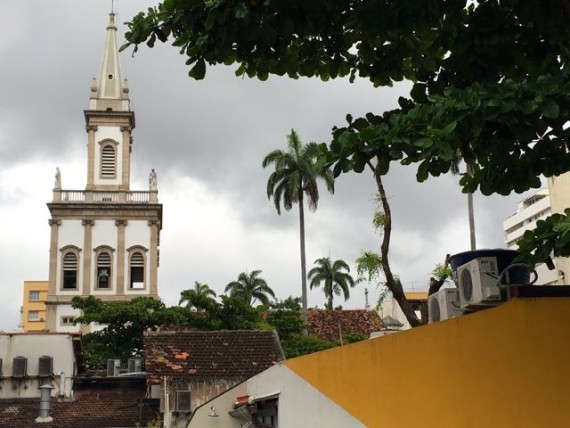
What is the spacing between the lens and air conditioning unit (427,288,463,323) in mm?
8297

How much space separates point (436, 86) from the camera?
6.79 meters

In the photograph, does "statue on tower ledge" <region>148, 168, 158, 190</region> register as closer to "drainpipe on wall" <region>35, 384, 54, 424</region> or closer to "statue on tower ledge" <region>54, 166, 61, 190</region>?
"statue on tower ledge" <region>54, 166, 61, 190</region>

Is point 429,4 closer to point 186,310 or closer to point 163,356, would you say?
point 163,356

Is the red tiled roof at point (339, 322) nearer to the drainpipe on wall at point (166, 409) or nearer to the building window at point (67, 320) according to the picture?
the building window at point (67, 320)

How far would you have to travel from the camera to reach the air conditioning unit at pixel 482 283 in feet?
24.3

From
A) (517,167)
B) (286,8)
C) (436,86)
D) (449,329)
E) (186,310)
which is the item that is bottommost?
(449,329)

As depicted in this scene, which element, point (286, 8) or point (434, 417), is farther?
point (434, 417)

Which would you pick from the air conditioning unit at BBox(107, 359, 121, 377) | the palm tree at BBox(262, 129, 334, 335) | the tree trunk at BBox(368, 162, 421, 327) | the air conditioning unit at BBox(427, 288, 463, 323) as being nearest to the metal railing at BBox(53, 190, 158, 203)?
the palm tree at BBox(262, 129, 334, 335)

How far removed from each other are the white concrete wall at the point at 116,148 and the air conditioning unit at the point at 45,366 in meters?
26.9

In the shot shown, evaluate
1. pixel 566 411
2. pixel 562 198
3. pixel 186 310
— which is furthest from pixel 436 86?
pixel 186 310

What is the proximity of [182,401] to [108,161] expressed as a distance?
33.5 meters

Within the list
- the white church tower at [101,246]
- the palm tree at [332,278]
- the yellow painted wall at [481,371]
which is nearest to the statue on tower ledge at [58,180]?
the white church tower at [101,246]

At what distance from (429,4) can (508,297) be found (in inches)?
102

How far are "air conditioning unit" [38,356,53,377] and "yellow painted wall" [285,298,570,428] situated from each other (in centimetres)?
2020
